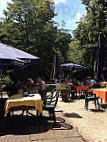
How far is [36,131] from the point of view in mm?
4160

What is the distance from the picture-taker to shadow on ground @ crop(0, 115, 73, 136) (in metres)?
4.18

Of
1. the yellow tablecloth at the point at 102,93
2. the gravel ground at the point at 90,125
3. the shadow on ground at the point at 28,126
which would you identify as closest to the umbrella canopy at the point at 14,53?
the shadow on ground at the point at 28,126

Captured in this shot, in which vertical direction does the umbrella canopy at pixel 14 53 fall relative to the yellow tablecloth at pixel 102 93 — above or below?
above

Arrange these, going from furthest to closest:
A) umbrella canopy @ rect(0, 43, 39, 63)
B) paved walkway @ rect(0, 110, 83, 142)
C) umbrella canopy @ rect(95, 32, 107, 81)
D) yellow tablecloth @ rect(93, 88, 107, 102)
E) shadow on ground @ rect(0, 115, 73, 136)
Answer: umbrella canopy @ rect(95, 32, 107, 81)
yellow tablecloth @ rect(93, 88, 107, 102)
umbrella canopy @ rect(0, 43, 39, 63)
shadow on ground @ rect(0, 115, 73, 136)
paved walkway @ rect(0, 110, 83, 142)

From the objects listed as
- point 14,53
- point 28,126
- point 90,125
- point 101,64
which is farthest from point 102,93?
point 14,53

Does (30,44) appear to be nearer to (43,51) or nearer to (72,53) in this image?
(43,51)

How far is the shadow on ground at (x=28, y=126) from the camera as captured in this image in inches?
165

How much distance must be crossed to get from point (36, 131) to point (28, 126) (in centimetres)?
50

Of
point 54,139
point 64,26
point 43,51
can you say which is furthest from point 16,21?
point 54,139

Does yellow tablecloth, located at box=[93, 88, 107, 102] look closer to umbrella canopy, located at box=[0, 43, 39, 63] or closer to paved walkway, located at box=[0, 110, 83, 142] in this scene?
paved walkway, located at box=[0, 110, 83, 142]

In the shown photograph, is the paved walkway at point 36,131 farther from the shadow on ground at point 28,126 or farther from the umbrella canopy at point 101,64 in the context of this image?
the umbrella canopy at point 101,64

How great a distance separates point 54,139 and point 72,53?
62.3 feet

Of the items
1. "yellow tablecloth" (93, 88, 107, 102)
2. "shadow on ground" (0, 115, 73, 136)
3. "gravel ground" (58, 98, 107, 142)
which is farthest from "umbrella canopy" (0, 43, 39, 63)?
"yellow tablecloth" (93, 88, 107, 102)

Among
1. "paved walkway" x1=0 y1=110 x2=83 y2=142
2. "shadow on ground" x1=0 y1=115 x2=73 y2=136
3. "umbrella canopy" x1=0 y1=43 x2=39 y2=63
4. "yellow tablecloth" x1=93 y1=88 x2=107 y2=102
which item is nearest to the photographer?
"paved walkway" x1=0 y1=110 x2=83 y2=142
